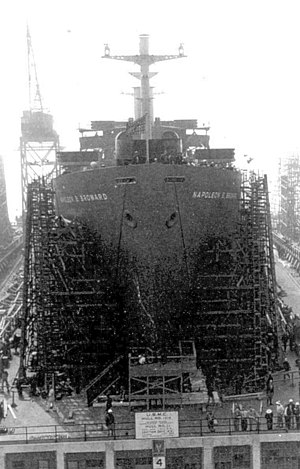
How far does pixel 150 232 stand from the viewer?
16844 mm

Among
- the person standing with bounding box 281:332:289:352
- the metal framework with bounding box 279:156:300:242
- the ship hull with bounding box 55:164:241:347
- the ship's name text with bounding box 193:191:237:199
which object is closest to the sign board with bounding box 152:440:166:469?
the ship hull with bounding box 55:164:241:347

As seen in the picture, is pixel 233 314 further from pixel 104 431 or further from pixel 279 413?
pixel 104 431

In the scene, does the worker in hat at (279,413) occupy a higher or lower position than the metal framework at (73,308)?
lower

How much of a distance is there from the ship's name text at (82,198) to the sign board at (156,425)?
6166 millimetres

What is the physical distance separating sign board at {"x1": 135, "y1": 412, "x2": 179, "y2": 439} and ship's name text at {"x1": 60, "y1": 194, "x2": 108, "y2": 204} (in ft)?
20.2

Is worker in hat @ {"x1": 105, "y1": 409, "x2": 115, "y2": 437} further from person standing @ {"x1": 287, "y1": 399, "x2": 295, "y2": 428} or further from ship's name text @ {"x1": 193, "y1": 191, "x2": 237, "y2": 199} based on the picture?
ship's name text @ {"x1": 193, "y1": 191, "x2": 237, "y2": 199}

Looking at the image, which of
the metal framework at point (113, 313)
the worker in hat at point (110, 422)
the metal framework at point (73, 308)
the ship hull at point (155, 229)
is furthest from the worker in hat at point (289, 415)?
the metal framework at point (73, 308)

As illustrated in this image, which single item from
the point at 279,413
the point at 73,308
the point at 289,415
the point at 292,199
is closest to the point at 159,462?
the point at 279,413

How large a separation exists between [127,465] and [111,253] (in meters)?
5.90

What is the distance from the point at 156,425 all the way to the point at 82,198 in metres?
7.05

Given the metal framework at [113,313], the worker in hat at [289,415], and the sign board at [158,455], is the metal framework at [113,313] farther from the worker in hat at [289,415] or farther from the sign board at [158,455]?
the sign board at [158,455]

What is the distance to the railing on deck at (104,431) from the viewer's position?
45.5 feet

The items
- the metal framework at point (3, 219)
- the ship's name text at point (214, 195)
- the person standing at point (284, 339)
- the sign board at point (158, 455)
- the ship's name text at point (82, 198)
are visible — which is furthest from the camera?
the metal framework at point (3, 219)

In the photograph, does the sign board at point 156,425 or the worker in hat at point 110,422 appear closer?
the sign board at point 156,425
